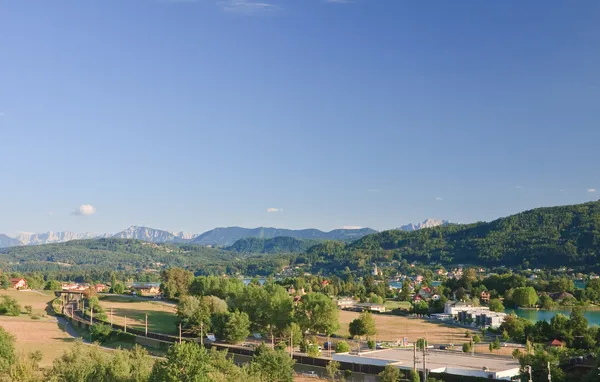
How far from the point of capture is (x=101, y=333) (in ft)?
154

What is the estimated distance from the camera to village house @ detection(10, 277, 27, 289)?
97.4m

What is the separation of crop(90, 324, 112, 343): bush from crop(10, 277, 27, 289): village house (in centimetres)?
5676

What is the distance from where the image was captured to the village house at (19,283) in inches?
3833

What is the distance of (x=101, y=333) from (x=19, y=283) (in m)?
60.5

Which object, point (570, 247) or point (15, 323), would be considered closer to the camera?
point (15, 323)

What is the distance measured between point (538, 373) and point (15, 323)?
43.9 m

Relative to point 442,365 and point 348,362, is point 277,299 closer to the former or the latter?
point 348,362

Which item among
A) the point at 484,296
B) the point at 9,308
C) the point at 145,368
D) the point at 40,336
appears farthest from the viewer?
the point at 484,296

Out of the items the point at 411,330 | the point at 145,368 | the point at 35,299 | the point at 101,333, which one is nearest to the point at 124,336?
the point at 101,333

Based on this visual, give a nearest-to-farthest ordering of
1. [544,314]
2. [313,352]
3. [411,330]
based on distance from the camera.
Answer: [313,352]
[411,330]
[544,314]

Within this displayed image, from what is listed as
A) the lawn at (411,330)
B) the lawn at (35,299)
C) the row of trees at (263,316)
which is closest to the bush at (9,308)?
the lawn at (35,299)

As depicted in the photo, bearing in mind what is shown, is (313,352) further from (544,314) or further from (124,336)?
(544,314)

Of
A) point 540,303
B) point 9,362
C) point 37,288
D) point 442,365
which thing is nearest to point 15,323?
point 9,362

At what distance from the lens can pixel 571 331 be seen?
4700 cm
